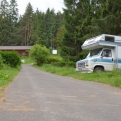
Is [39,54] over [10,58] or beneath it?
over

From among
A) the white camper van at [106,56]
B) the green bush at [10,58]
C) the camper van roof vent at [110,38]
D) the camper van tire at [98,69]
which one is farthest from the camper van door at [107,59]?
the green bush at [10,58]

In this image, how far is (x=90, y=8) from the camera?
128 feet

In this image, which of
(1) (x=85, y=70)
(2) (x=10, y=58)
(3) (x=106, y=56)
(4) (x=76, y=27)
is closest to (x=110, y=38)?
(3) (x=106, y=56)

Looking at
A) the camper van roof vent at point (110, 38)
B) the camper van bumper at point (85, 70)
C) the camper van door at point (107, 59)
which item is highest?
the camper van roof vent at point (110, 38)

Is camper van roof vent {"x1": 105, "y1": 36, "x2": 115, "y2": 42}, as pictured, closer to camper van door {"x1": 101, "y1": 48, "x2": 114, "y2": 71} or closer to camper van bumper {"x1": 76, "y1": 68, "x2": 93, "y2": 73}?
camper van door {"x1": 101, "y1": 48, "x2": 114, "y2": 71}

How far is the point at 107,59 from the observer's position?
20.1 metres

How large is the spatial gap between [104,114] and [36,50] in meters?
50.6

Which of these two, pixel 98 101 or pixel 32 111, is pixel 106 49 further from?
pixel 32 111

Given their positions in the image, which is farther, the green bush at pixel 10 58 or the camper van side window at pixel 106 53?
the green bush at pixel 10 58

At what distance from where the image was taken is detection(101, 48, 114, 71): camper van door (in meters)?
20.1

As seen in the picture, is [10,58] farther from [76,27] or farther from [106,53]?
[106,53]

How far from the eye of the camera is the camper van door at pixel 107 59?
20.1 metres

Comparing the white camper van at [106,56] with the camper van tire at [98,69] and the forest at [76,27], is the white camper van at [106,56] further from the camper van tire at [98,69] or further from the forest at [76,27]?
the forest at [76,27]

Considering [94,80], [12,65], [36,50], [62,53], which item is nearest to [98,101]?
[94,80]
